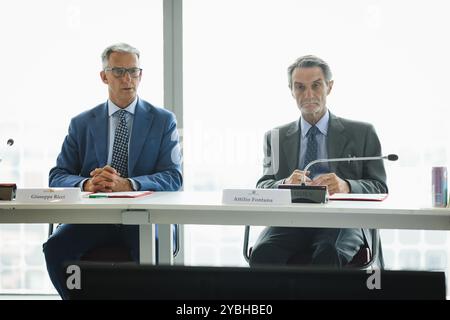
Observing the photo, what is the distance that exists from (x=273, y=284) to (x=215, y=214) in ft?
6.72

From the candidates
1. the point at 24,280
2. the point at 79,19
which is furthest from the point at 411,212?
the point at 24,280

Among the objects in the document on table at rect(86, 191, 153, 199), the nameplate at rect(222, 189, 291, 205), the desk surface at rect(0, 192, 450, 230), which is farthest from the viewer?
the document on table at rect(86, 191, 153, 199)

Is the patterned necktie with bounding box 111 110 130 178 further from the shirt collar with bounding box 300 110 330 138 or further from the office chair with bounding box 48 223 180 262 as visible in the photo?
the shirt collar with bounding box 300 110 330 138

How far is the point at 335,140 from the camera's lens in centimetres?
300

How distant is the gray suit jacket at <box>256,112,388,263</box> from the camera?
9.50ft

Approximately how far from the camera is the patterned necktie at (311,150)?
2.99m

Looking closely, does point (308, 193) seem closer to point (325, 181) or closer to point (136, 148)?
point (325, 181)

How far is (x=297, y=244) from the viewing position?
2857 mm

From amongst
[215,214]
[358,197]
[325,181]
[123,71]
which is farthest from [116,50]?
[358,197]

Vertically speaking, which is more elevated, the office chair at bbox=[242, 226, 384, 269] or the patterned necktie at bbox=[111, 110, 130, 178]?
the patterned necktie at bbox=[111, 110, 130, 178]

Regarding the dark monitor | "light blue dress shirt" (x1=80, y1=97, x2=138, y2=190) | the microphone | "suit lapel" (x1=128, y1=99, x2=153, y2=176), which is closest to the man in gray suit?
the microphone

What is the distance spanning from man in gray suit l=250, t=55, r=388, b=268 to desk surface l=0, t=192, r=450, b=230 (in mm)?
243

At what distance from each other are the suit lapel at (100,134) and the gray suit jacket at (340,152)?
2.68 feet
